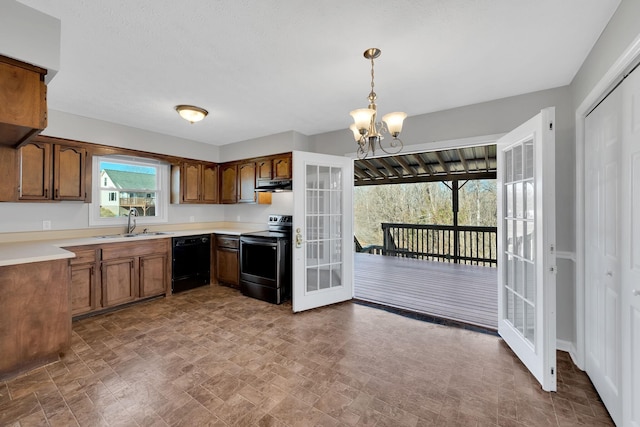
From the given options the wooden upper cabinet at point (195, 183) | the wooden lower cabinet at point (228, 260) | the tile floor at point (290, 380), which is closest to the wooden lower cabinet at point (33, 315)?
the tile floor at point (290, 380)

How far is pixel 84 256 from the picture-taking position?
3.33m

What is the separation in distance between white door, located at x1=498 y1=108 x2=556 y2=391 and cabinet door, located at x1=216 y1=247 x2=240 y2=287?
12.3 ft

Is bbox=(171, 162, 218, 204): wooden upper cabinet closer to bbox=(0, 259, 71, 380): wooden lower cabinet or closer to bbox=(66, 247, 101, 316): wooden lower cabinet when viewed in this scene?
bbox=(66, 247, 101, 316): wooden lower cabinet

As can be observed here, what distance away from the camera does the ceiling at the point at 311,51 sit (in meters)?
1.69

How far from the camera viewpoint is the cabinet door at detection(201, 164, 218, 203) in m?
5.04

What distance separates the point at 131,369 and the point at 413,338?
8.68 feet

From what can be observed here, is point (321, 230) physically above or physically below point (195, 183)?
below

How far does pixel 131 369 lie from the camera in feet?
7.51

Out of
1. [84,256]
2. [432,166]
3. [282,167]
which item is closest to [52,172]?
[84,256]

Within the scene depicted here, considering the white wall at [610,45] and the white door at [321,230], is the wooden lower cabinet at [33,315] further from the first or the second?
the white wall at [610,45]

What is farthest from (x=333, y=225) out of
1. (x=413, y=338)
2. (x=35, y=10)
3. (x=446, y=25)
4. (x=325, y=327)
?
(x=35, y=10)

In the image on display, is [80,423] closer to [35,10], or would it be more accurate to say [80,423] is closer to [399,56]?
[35,10]

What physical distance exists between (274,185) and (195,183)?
1.69m

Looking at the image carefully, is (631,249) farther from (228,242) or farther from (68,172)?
(68,172)
